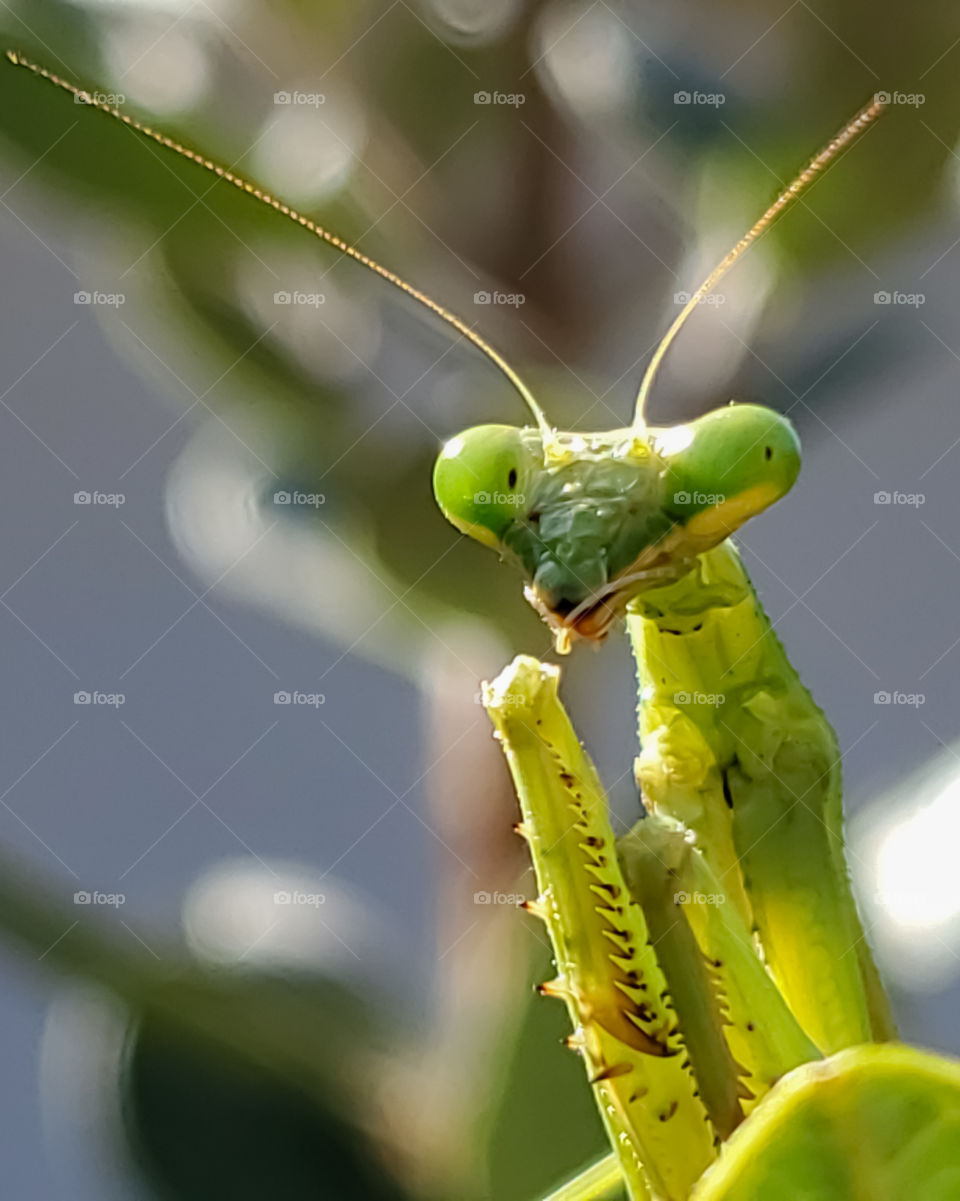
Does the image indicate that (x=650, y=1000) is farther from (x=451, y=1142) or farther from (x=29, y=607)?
(x=29, y=607)

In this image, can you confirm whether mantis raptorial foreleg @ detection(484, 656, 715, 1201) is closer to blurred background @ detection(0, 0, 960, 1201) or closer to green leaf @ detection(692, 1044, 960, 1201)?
green leaf @ detection(692, 1044, 960, 1201)

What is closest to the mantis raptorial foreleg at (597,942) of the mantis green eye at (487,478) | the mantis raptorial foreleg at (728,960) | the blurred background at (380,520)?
Answer: the mantis raptorial foreleg at (728,960)

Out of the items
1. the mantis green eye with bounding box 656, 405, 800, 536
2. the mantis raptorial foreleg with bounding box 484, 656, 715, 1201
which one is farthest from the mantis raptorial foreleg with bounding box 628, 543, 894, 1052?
the mantis raptorial foreleg with bounding box 484, 656, 715, 1201

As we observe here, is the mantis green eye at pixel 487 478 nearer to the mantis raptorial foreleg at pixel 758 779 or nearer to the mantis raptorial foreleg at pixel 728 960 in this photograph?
the mantis raptorial foreleg at pixel 758 779

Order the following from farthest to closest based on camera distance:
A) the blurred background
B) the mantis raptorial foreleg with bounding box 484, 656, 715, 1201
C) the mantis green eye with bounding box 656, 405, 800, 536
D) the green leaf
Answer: the blurred background < the mantis green eye with bounding box 656, 405, 800, 536 < the mantis raptorial foreleg with bounding box 484, 656, 715, 1201 < the green leaf

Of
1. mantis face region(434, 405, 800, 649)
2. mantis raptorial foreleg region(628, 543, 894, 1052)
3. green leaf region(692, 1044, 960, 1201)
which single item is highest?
mantis face region(434, 405, 800, 649)

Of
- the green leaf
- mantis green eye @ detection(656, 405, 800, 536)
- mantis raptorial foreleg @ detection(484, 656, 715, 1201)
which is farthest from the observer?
mantis green eye @ detection(656, 405, 800, 536)

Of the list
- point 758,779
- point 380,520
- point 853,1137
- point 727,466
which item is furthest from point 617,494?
point 380,520

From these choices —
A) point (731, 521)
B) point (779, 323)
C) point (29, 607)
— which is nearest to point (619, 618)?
point (731, 521)

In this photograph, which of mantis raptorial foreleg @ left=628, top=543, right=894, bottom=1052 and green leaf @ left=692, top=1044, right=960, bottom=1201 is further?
mantis raptorial foreleg @ left=628, top=543, right=894, bottom=1052
